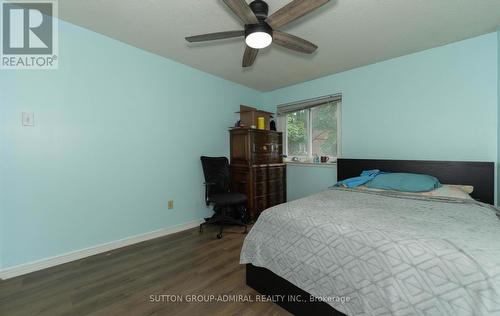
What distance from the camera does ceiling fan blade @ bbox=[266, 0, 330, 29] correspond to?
55.4 inches

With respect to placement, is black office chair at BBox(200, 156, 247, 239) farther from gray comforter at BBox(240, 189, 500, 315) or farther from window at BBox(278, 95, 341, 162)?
window at BBox(278, 95, 341, 162)

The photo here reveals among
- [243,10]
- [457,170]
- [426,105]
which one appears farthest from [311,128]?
[243,10]

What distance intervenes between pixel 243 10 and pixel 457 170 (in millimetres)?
2798

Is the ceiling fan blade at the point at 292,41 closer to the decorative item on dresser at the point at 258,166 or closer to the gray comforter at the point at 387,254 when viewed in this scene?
the gray comforter at the point at 387,254

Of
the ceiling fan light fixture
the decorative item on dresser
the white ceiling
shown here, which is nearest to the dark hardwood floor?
the decorative item on dresser

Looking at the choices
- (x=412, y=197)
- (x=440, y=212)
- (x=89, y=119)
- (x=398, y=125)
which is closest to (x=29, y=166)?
(x=89, y=119)

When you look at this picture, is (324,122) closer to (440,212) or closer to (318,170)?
(318,170)

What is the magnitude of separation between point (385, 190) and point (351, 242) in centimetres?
151

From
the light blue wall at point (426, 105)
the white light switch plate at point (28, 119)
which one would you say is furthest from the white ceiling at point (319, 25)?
the white light switch plate at point (28, 119)

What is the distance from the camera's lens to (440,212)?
1.58 meters

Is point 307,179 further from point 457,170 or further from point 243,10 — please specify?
point 243,10

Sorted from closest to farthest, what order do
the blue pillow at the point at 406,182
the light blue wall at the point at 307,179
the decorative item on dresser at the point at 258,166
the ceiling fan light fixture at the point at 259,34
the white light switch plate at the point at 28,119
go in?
the ceiling fan light fixture at the point at 259,34
the white light switch plate at the point at 28,119
the blue pillow at the point at 406,182
the decorative item on dresser at the point at 258,166
the light blue wall at the point at 307,179

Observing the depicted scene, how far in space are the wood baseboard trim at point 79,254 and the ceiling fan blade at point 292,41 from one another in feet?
8.82

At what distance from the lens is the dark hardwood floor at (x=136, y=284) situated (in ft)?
4.91
